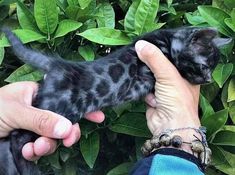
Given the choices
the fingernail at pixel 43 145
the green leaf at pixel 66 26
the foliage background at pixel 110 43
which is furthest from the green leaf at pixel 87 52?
the fingernail at pixel 43 145

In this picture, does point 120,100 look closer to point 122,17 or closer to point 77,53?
point 77,53

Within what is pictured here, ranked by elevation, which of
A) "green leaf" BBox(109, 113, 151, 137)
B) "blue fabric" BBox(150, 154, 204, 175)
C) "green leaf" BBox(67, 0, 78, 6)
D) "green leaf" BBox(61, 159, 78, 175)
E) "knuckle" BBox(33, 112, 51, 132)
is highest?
"green leaf" BBox(67, 0, 78, 6)

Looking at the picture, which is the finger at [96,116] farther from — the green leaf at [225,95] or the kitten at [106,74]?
the green leaf at [225,95]

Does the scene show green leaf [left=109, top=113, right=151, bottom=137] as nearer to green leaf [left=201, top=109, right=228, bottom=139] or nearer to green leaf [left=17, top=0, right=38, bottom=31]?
green leaf [left=201, top=109, right=228, bottom=139]

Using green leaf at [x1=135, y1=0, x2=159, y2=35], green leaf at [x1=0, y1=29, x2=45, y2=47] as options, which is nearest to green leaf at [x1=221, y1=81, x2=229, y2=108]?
green leaf at [x1=135, y1=0, x2=159, y2=35]

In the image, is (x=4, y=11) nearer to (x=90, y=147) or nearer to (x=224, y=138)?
(x=90, y=147)

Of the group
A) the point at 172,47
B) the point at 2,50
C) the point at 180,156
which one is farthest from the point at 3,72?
the point at 180,156
